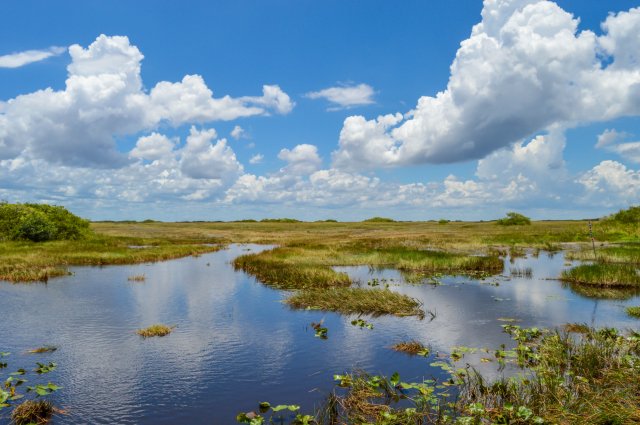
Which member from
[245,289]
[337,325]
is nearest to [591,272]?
[337,325]

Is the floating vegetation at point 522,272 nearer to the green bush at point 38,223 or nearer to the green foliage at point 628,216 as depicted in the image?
the green foliage at point 628,216

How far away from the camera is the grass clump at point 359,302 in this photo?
2344 centimetres

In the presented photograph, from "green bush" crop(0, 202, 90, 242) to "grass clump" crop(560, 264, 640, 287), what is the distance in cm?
6599

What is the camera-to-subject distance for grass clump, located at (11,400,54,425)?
1085 centimetres

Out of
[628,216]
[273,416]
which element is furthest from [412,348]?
[628,216]

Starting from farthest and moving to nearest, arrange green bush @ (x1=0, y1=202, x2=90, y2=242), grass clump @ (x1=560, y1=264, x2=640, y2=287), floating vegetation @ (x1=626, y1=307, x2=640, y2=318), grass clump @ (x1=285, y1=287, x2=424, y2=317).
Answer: green bush @ (x1=0, y1=202, x2=90, y2=242) → grass clump @ (x1=560, y1=264, x2=640, y2=287) → grass clump @ (x1=285, y1=287, x2=424, y2=317) → floating vegetation @ (x1=626, y1=307, x2=640, y2=318)

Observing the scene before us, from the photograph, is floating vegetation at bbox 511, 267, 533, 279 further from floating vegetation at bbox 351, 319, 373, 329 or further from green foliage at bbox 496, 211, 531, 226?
green foliage at bbox 496, 211, 531, 226

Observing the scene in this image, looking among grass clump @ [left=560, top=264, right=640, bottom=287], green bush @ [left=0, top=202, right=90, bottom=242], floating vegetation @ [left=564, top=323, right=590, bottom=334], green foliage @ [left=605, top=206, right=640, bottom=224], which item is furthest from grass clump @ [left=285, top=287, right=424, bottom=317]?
green foliage @ [left=605, top=206, right=640, bottom=224]

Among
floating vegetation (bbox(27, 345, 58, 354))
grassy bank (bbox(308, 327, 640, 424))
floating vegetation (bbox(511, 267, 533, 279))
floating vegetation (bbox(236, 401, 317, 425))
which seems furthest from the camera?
floating vegetation (bbox(511, 267, 533, 279))

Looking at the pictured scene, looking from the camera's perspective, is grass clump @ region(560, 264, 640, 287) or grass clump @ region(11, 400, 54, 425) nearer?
grass clump @ region(11, 400, 54, 425)

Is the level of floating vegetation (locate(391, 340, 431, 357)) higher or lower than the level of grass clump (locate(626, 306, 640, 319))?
lower

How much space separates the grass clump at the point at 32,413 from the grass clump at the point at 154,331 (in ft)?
24.7

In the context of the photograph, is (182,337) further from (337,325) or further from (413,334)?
(413,334)

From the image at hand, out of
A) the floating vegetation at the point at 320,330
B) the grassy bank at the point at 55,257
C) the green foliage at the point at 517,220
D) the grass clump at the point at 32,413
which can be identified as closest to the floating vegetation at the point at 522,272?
the floating vegetation at the point at 320,330
